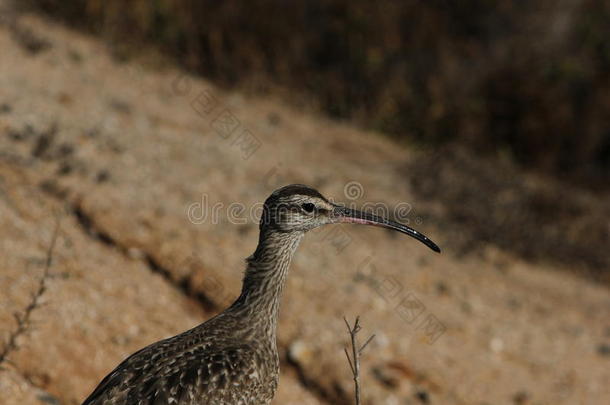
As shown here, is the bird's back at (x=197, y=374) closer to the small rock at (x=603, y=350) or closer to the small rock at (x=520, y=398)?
the small rock at (x=520, y=398)

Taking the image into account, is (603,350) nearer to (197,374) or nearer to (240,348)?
(240,348)

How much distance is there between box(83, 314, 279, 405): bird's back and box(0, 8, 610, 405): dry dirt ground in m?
1.23

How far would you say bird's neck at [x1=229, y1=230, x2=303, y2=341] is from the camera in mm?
4824

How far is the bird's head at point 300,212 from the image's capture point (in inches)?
192

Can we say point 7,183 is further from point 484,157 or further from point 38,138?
point 484,157

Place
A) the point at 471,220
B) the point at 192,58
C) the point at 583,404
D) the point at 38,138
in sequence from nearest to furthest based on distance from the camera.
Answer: the point at 583,404 → the point at 38,138 → the point at 471,220 → the point at 192,58

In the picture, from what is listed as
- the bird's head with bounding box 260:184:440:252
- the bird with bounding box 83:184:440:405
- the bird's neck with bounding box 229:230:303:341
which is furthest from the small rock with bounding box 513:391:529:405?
the bird's neck with bounding box 229:230:303:341

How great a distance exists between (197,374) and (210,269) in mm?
3149

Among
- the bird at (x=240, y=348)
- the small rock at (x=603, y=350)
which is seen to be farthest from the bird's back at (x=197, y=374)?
the small rock at (x=603, y=350)

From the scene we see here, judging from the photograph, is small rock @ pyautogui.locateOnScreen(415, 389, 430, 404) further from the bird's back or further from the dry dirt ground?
the bird's back

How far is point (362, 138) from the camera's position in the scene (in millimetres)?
13047

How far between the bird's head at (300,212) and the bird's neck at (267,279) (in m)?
0.09

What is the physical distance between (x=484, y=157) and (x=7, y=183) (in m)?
8.20

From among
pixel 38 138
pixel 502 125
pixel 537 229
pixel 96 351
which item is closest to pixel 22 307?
pixel 96 351
